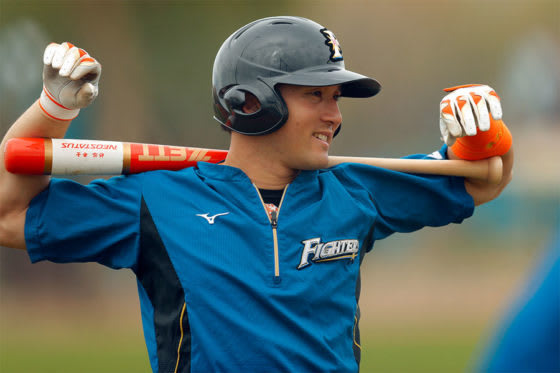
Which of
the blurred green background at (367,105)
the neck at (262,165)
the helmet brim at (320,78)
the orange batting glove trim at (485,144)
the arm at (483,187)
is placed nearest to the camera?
the helmet brim at (320,78)

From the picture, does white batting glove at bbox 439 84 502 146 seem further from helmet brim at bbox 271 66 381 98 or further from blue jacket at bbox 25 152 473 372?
blue jacket at bbox 25 152 473 372

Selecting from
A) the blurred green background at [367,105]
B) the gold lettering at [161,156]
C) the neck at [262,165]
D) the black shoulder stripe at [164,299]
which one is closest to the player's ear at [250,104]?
the neck at [262,165]

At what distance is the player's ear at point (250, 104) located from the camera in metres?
2.58

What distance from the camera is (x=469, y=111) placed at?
2.57m

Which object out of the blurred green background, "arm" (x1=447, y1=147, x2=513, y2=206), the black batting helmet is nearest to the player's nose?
the black batting helmet

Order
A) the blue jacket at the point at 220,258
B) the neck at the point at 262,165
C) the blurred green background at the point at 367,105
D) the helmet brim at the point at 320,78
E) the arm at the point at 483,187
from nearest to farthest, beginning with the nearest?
the blue jacket at the point at 220,258
the helmet brim at the point at 320,78
the neck at the point at 262,165
the arm at the point at 483,187
the blurred green background at the point at 367,105

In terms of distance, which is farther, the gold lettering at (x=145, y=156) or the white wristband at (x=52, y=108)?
the gold lettering at (x=145, y=156)

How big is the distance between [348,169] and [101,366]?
15.3 ft

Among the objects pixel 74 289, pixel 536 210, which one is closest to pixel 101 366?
pixel 74 289

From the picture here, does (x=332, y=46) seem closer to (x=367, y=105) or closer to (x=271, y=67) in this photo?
(x=271, y=67)

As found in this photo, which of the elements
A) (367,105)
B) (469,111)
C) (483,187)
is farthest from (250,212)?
(367,105)

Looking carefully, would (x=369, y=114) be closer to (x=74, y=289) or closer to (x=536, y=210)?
(x=536, y=210)

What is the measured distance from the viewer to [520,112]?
33.8ft

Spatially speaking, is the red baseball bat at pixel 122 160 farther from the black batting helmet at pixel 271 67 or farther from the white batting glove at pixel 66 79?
the black batting helmet at pixel 271 67
